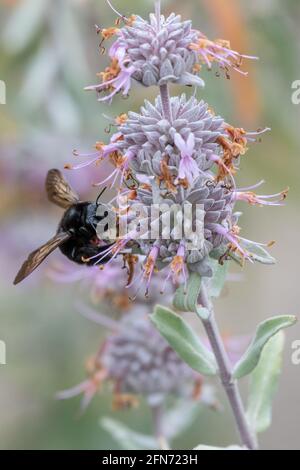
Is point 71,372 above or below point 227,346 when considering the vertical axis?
below

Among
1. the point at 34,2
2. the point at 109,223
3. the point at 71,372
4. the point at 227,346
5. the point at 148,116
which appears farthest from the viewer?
the point at 71,372

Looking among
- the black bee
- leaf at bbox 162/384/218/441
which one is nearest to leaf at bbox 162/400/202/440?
leaf at bbox 162/384/218/441

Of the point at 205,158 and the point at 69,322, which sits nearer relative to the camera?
the point at 205,158

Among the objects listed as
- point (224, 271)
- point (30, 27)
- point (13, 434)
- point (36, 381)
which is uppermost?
point (30, 27)

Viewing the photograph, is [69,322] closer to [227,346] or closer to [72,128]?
[72,128]

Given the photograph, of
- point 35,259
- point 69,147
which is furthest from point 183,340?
point 69,147

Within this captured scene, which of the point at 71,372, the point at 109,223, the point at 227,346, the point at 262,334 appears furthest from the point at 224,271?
the point at 71,372
